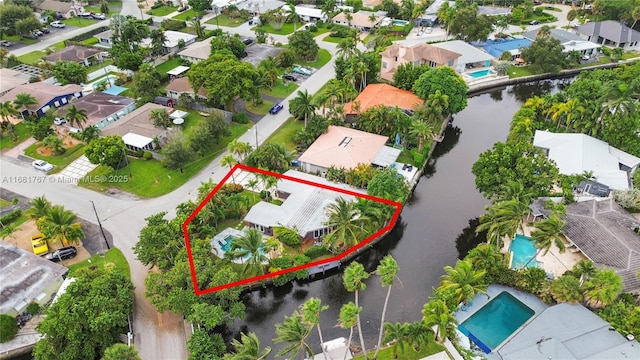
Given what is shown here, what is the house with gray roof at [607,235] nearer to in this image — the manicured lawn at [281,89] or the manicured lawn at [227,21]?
the manicured lawn at [281,89]

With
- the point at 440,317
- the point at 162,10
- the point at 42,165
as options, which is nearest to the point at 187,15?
the point at 162,10

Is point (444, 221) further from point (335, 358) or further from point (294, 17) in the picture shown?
point (294, 17)

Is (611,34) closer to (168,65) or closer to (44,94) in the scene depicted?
(168,65)

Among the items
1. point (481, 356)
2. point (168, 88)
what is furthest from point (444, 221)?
point (168, 88)

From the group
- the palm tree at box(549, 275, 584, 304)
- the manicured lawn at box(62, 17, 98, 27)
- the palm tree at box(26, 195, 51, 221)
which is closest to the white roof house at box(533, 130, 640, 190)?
the palm tree at box(549, 275, 584, 304)

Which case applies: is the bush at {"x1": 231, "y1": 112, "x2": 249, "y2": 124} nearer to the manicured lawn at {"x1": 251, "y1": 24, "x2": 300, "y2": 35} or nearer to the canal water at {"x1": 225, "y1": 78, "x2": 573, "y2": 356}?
the canal water at {"x1": 225, "y1": 78, "x2": 573, "y2": 356}

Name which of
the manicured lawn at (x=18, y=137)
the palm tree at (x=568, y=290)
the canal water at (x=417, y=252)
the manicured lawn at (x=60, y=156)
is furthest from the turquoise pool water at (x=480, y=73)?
the manicured lawn at (x=18, y=137)
